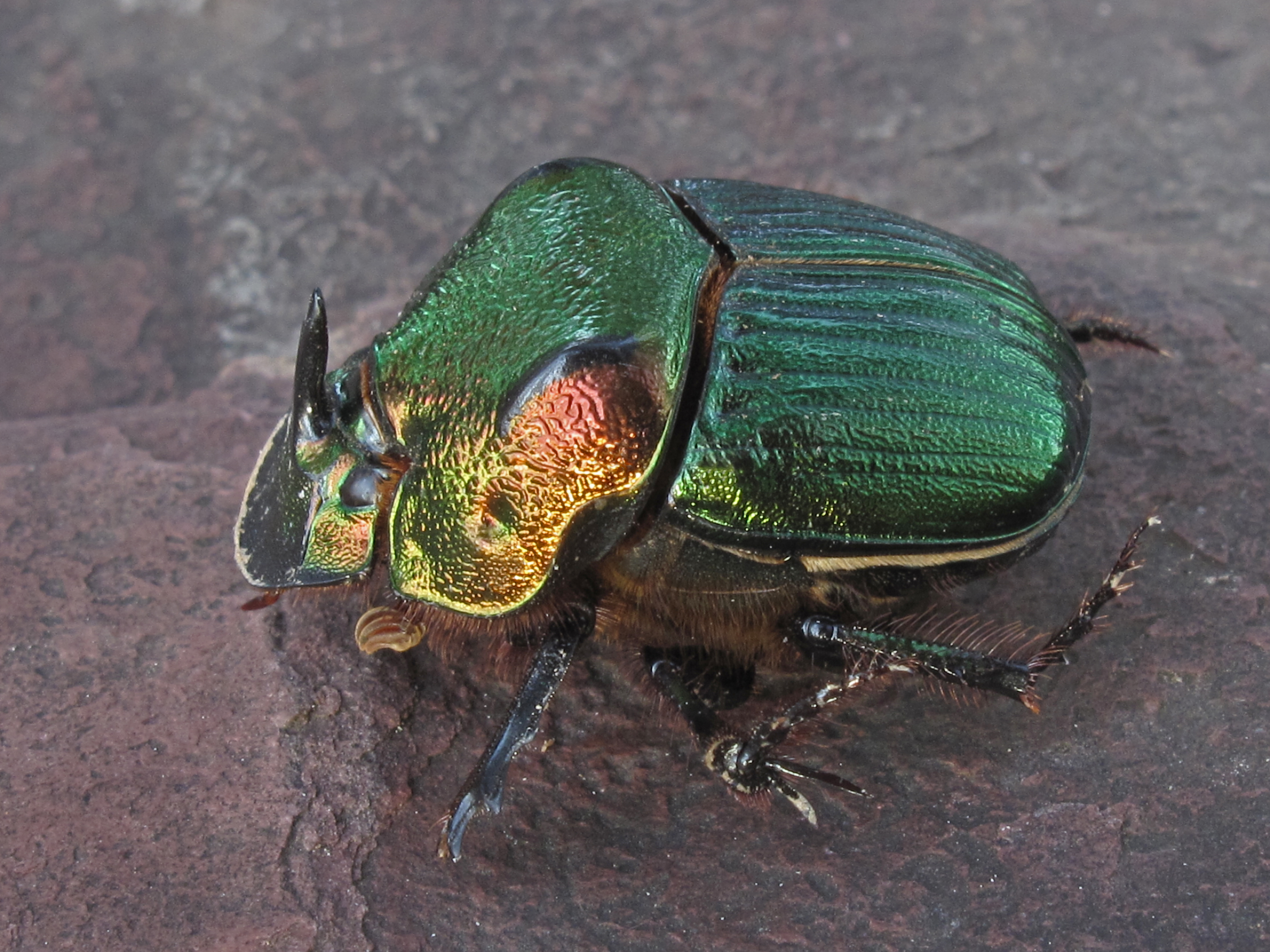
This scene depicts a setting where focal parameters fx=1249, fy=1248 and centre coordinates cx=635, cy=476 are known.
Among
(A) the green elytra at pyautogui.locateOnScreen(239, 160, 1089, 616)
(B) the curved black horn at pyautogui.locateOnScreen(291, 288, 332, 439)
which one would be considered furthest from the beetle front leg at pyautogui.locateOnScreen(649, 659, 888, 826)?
(B) the curved black horn at pyautogui.locateOnScreen(291, 288, 332, 439)

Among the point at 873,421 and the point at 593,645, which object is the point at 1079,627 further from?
the point at 593,645

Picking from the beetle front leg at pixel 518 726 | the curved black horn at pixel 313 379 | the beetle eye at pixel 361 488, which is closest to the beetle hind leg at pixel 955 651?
the beetle front leg at pixel 518 726

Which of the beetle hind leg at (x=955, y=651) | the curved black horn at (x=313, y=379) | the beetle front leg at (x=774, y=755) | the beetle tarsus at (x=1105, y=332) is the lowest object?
the beetle front leg at (x=774, y=755)

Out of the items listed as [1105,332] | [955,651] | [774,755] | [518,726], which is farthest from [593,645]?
[1105,332]

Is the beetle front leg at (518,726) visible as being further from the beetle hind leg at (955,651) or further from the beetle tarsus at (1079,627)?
the beetle tarsus at (1079,627)

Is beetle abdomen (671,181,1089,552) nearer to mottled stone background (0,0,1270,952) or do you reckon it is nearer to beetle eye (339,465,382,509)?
A: mottled stone background (0,0,1270,952)

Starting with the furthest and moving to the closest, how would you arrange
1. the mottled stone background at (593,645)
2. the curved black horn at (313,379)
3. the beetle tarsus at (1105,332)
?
the beetle tarsus at (1105,332) → the curved black horn at (313,379) → the mottled stone background at (593,645)
